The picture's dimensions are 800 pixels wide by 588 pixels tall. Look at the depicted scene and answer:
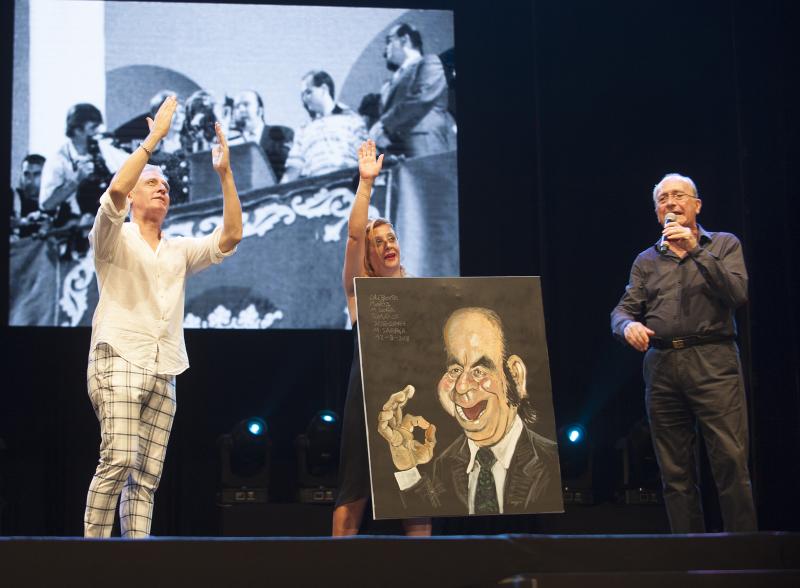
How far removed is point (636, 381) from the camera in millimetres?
5680

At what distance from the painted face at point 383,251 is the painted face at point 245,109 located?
6.43 feet

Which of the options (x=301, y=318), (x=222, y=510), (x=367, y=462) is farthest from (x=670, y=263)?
(x=222, y=510)

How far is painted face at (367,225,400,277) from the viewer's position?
12.2 feet

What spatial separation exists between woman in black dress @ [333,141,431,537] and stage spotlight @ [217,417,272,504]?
1482 mm

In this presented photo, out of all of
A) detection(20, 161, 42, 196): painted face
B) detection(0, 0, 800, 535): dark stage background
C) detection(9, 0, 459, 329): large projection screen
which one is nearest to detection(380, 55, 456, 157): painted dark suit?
detection(9, 0, 459, 329): large projection screen

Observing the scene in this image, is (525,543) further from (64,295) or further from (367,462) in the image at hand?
(64,295)

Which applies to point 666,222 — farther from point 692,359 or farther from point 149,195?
point 149,195

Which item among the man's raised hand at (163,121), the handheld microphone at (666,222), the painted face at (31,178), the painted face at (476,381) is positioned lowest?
the painted face at (476,381)

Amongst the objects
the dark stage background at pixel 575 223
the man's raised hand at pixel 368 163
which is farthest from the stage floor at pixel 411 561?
the dark stage background at pixel 575 223

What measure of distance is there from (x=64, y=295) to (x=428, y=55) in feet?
7.55

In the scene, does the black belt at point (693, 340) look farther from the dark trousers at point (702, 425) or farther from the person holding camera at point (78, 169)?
the person holding camera at point (78, 169)

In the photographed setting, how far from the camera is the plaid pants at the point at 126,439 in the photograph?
10.8ft

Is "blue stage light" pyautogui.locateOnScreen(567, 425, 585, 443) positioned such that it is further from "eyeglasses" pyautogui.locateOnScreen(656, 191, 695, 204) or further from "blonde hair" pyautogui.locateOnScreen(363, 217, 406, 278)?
"blonde hair" pyautogui.locateOnScreen(363, 217, 406, 278)

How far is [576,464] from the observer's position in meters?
5.23
